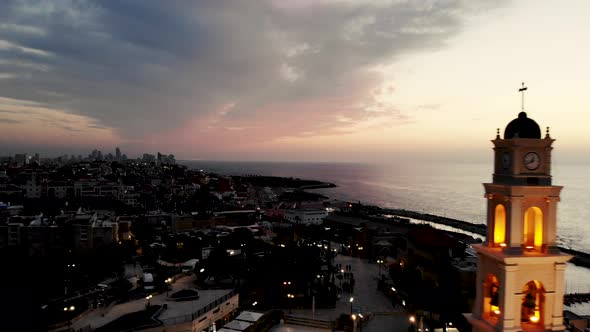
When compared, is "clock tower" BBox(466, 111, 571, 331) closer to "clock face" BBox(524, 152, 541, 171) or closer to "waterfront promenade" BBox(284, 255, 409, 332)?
"clock face" BBox(524, 152, 541, 171)

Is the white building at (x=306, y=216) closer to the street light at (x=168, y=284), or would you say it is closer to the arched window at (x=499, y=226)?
the street light at (x=168, y=284)

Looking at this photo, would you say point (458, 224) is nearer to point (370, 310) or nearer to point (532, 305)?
point (370, 310)

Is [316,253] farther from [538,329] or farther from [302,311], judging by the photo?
[538,329]

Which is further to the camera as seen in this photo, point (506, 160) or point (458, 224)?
point (458, 224)

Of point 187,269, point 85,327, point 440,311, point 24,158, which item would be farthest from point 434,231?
point 24,158

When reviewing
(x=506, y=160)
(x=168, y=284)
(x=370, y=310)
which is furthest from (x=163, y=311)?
(x=506, y=160)

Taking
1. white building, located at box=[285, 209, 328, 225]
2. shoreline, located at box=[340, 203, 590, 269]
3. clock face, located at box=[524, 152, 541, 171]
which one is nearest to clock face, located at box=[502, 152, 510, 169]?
clock face, located at box=[524, 152, 541, 171]

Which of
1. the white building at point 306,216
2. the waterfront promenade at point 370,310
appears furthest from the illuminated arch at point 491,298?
the white building at point 306,216
